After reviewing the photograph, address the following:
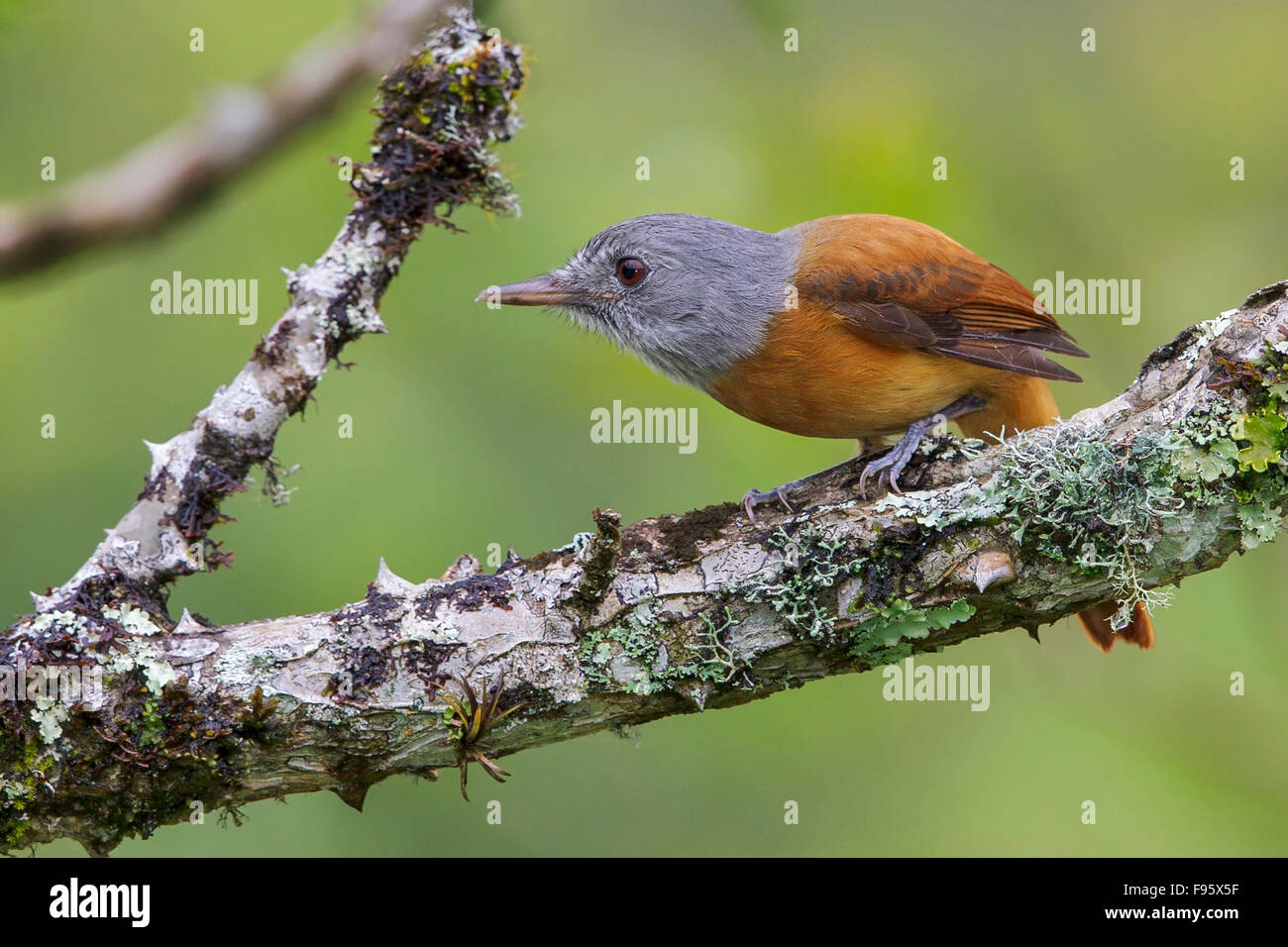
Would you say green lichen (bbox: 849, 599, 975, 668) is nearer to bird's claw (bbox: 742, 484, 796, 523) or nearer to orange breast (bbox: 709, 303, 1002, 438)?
bird's claw (bbox: 742, 484, 796, 523)

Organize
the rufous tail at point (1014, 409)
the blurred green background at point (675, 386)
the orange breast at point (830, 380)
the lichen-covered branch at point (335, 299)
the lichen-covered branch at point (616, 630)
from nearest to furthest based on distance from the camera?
the lichen-covered branch at point (616, 630) < the lichen-covered branch at point (335, 299) < the orange breast at point (830, 380) < the rufous tail at point (1014, 409) < the blurred green background at point (675, 386)

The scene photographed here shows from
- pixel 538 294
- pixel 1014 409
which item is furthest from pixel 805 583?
pixel 538 294

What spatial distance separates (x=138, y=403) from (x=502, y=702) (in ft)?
10.8

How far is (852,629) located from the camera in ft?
10.2

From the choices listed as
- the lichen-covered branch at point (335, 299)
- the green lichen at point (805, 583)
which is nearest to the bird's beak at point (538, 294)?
the lichen-covered branch at point (335, 299)

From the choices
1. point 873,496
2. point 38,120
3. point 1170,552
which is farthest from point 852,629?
point 38,120

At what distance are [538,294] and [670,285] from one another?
516 millimetres

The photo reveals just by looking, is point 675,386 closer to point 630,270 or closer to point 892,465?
point 630,270

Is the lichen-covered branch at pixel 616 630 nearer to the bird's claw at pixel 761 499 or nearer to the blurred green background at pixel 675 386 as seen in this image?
the bird's claw at pixel 761 499

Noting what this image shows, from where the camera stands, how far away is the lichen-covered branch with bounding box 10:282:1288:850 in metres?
3.02

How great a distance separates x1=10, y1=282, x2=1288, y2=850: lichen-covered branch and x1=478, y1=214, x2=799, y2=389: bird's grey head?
4.29 ft

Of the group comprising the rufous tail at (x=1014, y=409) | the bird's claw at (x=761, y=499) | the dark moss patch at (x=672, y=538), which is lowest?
the dark moss patch at (x=672, y=538)

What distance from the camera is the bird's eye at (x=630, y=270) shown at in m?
4.56

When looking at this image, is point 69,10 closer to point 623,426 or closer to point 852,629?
point 623,426
